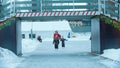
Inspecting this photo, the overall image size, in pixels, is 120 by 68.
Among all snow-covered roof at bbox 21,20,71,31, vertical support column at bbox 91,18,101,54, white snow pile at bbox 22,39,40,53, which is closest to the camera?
vertical support column at bbox 91,18,101,54

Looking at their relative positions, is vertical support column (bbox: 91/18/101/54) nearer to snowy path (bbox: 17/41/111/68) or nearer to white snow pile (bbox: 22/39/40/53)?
snowy path (bbox: 17/41/111/68)

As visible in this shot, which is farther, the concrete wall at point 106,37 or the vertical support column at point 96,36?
the vertical support column at point 96,36

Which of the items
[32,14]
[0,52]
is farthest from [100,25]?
[0,52]

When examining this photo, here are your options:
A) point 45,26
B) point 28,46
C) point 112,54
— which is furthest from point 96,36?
point 45,26

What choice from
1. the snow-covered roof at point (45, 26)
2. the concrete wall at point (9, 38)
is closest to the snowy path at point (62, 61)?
the concrete wall at point (9, 38)

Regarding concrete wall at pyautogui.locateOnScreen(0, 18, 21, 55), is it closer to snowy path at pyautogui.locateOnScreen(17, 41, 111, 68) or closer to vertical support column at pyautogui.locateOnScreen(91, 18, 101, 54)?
snowy path at pyautogui.locateOnScreen(17, 41, 111, 68)

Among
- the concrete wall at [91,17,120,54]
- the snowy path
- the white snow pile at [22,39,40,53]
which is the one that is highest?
the concrete wall at [91,17,120,54]

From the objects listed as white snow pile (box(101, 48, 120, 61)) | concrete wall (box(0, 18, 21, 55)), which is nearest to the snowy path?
white snow pile (box(101, 48, 120, 61))

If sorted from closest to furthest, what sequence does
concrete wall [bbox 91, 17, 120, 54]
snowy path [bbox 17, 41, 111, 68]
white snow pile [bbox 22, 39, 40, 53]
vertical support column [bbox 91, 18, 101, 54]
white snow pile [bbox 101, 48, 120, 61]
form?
snowy path [bbox 17, 41, 111, 68]
white snow pile [bbox 101, 48, 120, 61]
concrete wall [bbox 91, 17, 120, 54]
vertical support column [bbox 91, 18, 101, 54]
white snow pile [bbox 22, 39, 40, 53]

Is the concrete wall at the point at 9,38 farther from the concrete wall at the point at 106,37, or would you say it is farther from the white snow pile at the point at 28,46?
the white snow pile at the point at 28,46

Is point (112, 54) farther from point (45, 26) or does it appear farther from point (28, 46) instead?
point (45, 26)

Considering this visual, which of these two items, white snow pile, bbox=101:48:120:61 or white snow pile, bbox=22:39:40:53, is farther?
white snow pile, bbox=22:39:40:53

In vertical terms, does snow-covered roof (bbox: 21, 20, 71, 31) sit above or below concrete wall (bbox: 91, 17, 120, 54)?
above

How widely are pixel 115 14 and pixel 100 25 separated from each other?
2103 mm
